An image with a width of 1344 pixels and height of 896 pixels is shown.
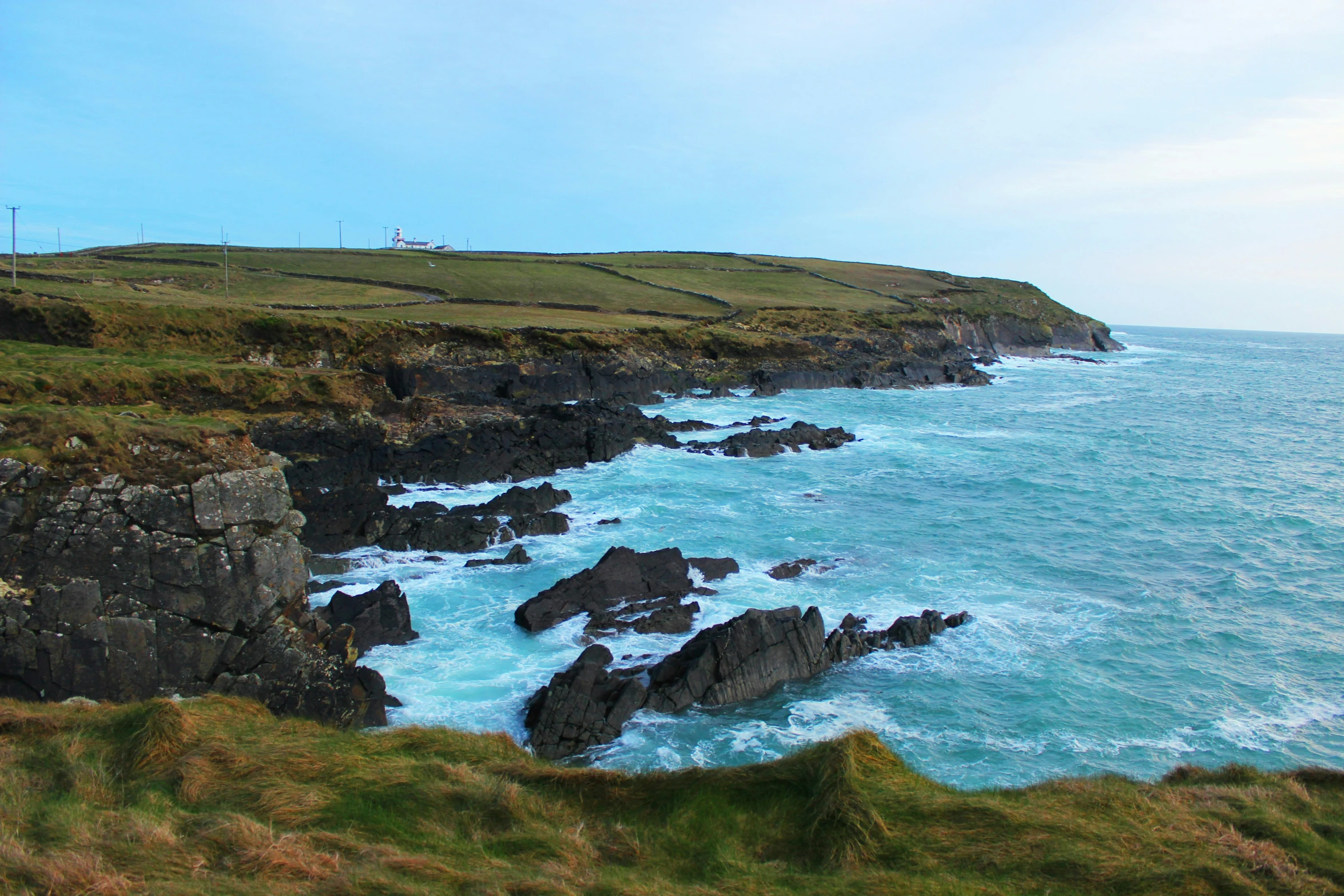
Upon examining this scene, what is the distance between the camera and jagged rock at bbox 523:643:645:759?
1327 cm

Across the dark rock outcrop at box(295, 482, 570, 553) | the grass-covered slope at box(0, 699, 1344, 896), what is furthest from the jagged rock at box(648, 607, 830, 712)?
the dark rock outcrop at box(295, 482, 570, 553)

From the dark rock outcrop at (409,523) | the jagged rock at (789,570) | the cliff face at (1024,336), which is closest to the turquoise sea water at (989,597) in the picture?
the jagged rock at (789,570)

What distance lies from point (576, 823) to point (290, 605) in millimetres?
7616

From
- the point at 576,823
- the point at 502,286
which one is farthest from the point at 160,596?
the point at 502,286

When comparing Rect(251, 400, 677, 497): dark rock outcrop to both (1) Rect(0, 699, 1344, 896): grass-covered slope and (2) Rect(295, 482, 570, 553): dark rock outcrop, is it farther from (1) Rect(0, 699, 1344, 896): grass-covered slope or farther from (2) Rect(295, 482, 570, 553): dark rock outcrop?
(1) Rect(0, 699, 1344, 896): grass-covered slope

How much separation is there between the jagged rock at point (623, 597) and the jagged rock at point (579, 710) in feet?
10.4

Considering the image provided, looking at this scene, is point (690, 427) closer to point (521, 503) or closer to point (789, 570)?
point (521, 503)

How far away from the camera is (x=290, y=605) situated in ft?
42.2

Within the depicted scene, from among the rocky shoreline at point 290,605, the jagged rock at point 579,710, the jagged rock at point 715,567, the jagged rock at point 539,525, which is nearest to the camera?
the rocky shoreline at point 290,605

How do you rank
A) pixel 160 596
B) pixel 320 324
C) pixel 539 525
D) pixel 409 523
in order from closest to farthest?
pixel 160 596 < pixel 409 523 < pixel 539 525 < pixel 320 324

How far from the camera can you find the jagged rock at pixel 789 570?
70.0ft

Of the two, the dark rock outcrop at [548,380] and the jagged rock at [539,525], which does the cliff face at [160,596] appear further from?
the dark rock outcrop at [548,380]

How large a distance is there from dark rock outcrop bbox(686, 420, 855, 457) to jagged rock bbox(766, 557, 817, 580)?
14.7 metres

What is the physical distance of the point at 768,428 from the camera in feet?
140
